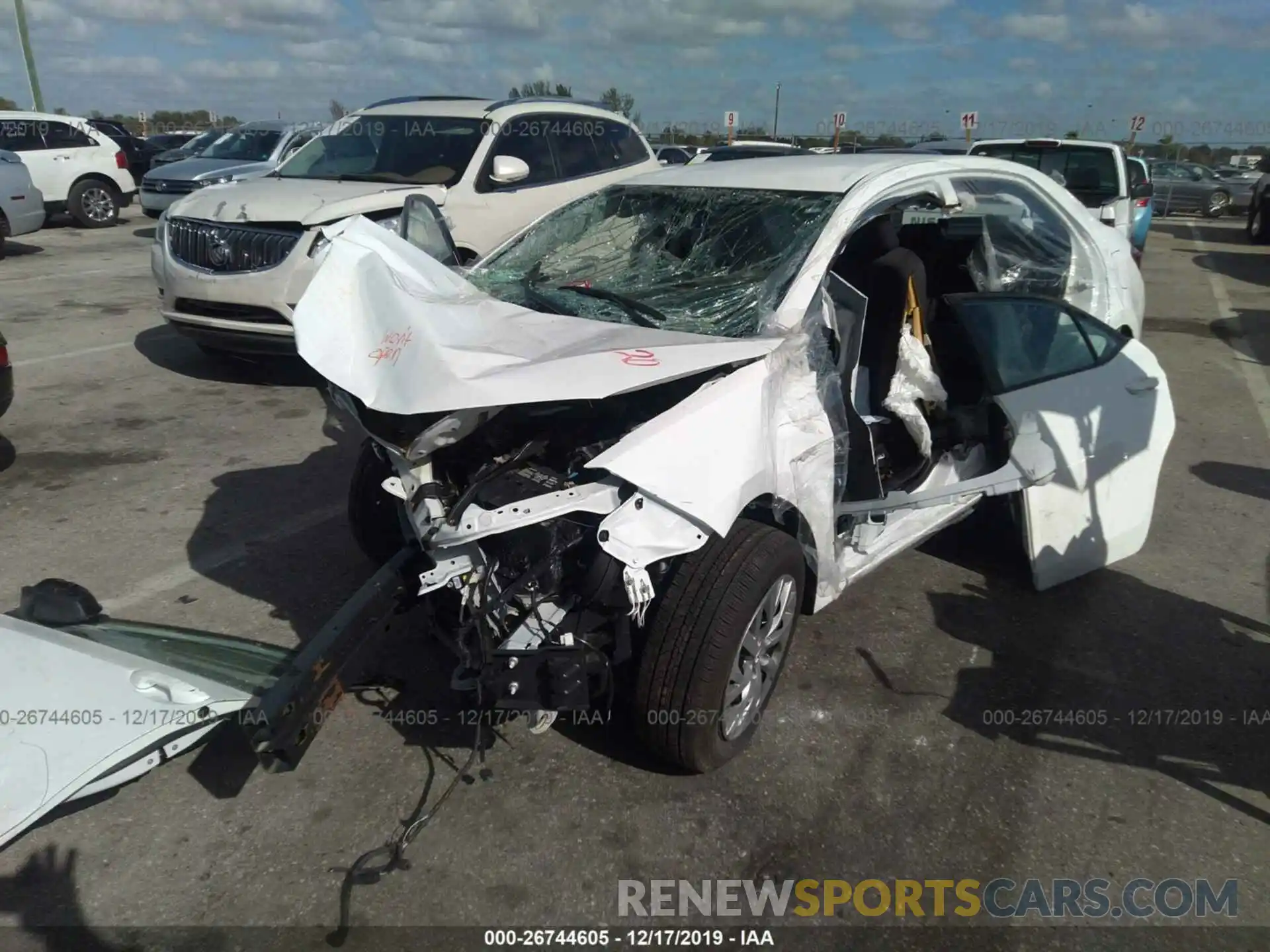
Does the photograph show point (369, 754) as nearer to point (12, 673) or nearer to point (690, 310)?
point (12, 673)

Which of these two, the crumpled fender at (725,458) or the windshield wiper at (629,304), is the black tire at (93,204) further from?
the crumpled fender at (725,458)

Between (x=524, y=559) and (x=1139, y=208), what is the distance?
12.1 m

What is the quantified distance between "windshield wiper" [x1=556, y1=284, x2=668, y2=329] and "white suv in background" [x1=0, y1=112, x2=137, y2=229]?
1531 centimetres

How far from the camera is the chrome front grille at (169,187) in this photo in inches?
583

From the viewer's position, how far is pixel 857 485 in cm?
362

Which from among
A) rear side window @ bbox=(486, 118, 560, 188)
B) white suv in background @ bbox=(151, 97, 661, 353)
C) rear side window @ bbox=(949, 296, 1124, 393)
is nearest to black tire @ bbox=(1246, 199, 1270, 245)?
white suv in background @ bbox=(151, 97, 661, 353)

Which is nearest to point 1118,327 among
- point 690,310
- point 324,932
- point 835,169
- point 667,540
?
point 835,169

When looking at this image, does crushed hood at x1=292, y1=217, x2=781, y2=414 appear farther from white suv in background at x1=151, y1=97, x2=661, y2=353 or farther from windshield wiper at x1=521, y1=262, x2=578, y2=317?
white suv in background at x1=151, y1=97, x2=661, y2=353

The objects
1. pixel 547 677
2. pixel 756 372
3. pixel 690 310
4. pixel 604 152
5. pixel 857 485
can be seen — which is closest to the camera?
pixel 547 677

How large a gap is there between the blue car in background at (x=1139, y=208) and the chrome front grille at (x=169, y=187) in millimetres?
13661

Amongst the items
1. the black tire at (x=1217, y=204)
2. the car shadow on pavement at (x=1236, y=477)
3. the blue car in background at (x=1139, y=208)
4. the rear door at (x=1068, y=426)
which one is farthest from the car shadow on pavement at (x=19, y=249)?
the black tire at (x=1217, y=204)

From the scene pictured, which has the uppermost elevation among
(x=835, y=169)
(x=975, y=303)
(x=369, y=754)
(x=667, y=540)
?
(x=835, y=169)

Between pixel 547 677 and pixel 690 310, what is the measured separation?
4.89 ft

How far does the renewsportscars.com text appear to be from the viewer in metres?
2.52
